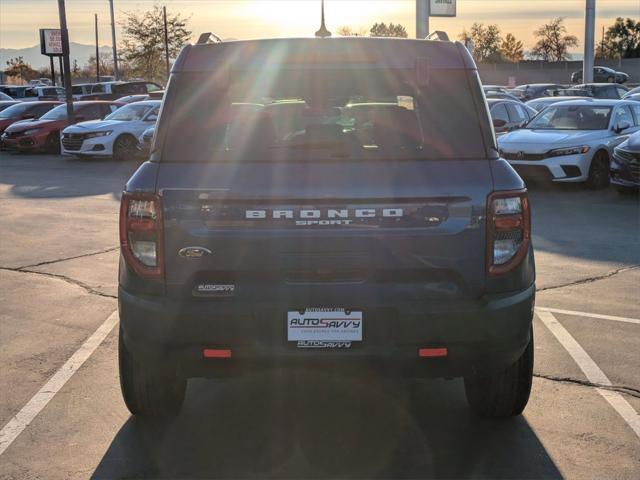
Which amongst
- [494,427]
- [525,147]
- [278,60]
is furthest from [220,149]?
[525,147]

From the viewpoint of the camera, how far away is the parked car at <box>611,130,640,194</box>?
13617 millimetres

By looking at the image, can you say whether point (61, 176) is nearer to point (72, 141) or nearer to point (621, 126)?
point (72, 141)

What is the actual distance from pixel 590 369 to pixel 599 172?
10.1 m

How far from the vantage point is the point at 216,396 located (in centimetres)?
507

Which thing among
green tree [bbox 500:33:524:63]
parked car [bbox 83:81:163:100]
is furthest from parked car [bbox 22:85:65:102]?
green tree [bbox 500:33:524:63]

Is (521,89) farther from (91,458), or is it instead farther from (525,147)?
(91,458)

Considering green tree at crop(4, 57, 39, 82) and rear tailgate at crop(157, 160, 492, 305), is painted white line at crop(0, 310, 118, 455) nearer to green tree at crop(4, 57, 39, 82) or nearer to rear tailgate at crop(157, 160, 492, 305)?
rear tailgate at crop(157, 160, 492, 305)

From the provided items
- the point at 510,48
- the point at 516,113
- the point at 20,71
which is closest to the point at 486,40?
the point at 510,48

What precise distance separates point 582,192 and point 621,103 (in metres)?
2.24

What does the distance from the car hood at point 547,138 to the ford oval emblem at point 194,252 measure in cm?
1175

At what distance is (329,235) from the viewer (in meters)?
3.75

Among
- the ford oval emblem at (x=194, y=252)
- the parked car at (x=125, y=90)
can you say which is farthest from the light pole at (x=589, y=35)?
the ford oval emblem at (x=194, y=252)

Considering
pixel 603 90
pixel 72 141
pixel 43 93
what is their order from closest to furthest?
pixel 72 141 < pixel 603 90 < pixel 43 93

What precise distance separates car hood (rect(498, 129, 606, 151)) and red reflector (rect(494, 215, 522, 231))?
442 inches
